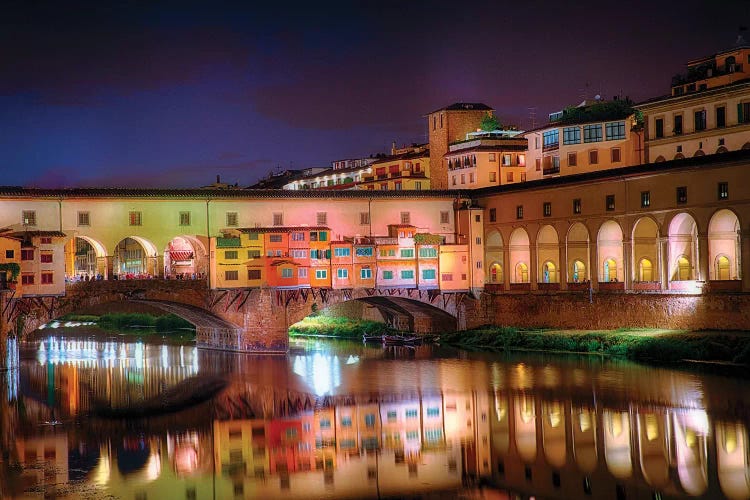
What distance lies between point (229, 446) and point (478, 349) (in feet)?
68.9

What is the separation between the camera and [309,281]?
47219 millimetres

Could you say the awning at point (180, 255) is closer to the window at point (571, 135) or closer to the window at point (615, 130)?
the window at point (571, 135)

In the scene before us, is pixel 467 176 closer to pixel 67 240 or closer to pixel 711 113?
pixel 711 113

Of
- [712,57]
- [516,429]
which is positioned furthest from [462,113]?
[516,429]

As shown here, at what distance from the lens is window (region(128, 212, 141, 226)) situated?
4525 cm

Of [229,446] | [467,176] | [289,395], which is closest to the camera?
[229,446]

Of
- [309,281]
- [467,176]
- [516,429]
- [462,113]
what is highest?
[462,113]

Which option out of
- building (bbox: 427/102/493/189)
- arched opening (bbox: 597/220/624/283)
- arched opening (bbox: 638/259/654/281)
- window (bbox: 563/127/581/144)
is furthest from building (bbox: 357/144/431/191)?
arched opening (bbox: 638/259/654/281)

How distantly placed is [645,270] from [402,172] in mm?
27045

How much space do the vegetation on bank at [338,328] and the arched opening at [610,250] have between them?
423 inches

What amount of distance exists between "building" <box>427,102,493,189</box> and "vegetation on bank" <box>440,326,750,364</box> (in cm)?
1807

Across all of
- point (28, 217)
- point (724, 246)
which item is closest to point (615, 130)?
point (724, 246)

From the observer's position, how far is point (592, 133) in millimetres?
57562

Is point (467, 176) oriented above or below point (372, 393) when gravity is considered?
above
